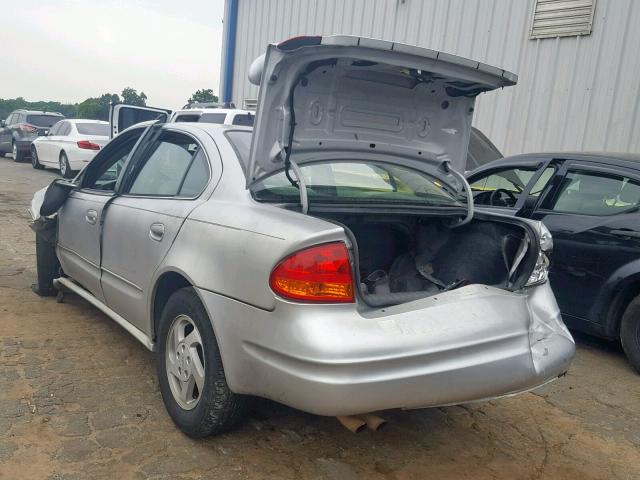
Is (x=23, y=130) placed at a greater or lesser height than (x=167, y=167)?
lesser

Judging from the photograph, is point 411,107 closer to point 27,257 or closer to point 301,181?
point 301,181

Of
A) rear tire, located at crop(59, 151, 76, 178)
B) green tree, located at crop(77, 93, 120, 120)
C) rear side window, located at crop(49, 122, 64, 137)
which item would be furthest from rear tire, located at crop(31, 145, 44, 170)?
green tree, located at crop(77, 93, 120, 120)

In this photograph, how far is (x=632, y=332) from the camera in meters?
3.90

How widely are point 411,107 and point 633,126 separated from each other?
5.28 metres

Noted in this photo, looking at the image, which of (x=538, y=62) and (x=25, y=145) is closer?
(x=538, y=62)

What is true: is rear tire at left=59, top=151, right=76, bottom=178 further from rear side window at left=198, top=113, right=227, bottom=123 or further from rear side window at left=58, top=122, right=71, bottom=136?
rear side window at left=198, top=113, right=227, bottom=123

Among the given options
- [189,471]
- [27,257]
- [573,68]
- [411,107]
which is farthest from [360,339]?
[573,68]

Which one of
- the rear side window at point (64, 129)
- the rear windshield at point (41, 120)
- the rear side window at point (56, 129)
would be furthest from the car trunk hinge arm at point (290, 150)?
the rear windshield at point (41, 120)

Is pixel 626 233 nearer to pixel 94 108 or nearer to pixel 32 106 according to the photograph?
pixel 94 108

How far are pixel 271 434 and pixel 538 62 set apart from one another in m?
7.09

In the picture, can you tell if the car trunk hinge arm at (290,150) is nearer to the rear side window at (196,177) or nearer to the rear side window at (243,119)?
the rear side window at (196,177)

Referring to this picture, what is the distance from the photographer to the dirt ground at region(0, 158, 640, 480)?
250cm

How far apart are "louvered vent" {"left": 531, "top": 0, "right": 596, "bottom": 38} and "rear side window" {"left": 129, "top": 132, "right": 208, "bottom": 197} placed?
6.39 m

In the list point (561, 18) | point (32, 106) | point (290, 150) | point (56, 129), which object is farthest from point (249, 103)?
point (32, 106)
